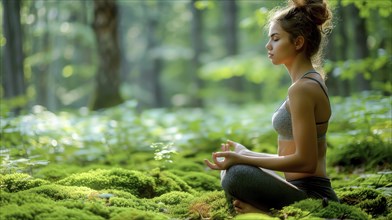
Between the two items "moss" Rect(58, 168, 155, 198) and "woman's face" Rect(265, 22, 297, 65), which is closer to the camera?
"woman's face" Rect(265, 22, 297, 65)

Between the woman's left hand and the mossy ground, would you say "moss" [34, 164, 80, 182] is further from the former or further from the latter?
the woman's left hand

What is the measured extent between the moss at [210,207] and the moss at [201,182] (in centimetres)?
69

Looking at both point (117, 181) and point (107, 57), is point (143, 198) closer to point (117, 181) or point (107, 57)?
point (117, 181)

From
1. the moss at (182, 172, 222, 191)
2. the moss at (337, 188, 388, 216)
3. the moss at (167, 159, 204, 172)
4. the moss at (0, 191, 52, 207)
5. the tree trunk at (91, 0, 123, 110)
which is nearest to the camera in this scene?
the moss at (0, 191, 52, 207)

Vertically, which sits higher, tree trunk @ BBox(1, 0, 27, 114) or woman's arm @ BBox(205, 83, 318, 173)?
tree trunk @ BBox(1, 0, 27, 114)

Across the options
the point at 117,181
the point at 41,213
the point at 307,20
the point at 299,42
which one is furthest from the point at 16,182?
the point at 307,20

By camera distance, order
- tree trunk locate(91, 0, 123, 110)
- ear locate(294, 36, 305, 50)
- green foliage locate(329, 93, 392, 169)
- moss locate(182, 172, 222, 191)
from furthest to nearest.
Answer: tree trunk locate(91, 0, 123, 110) → green foliage locate(329, 93, 392, 169) → moss locate(182, 172, 222, 191) → ear locate(294, 36, 305, 50)

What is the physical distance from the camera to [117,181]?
3818 millimetres

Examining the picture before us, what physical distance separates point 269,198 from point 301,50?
1102 millimetres

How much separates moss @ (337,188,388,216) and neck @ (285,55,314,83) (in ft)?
3.61

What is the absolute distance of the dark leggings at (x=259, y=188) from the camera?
3.11 m

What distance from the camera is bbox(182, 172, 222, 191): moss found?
14.5 feet

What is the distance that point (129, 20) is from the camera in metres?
32.2

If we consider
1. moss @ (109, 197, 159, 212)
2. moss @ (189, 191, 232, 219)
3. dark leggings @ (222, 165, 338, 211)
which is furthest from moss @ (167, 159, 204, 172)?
dark leggings @ (222, 165, 338, 211)
